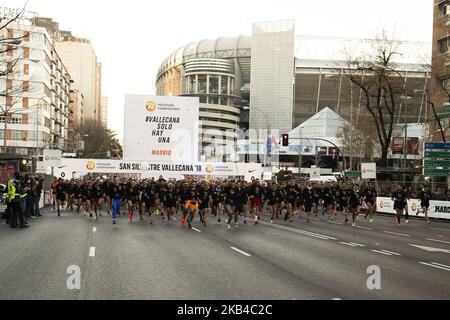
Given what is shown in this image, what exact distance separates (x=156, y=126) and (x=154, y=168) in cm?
252

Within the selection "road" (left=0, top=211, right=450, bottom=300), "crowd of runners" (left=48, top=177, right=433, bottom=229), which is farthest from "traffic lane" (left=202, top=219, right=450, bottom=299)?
"crowd of runners" (left=48, top=177, right=433, bottom=229)

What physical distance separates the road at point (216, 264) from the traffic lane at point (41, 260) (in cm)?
2

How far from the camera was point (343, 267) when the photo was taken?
11.4 meters

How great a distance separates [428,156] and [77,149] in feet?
234

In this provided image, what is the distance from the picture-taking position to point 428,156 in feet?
110

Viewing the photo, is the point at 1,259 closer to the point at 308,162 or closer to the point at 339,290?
the point at 339,290

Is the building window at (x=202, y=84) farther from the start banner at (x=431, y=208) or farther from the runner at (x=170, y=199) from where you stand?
the runner at (x=170, y=199)

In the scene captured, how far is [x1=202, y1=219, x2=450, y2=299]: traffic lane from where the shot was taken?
8797 mm

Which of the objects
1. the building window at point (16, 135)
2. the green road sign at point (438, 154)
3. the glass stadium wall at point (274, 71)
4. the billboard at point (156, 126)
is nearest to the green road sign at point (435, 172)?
the green road sign at point (438, 154)

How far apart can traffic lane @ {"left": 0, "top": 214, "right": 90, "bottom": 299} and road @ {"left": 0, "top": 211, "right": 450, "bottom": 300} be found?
18 millimetres

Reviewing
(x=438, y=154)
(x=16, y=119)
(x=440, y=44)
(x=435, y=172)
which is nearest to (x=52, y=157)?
(x=435, y=172)

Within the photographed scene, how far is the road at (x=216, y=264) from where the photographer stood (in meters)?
8.48

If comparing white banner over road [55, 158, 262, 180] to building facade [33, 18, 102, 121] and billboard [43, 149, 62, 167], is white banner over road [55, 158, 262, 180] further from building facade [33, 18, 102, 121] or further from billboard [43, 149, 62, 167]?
building facade [33, 18, 102, 121]

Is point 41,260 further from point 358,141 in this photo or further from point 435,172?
point 358,141
